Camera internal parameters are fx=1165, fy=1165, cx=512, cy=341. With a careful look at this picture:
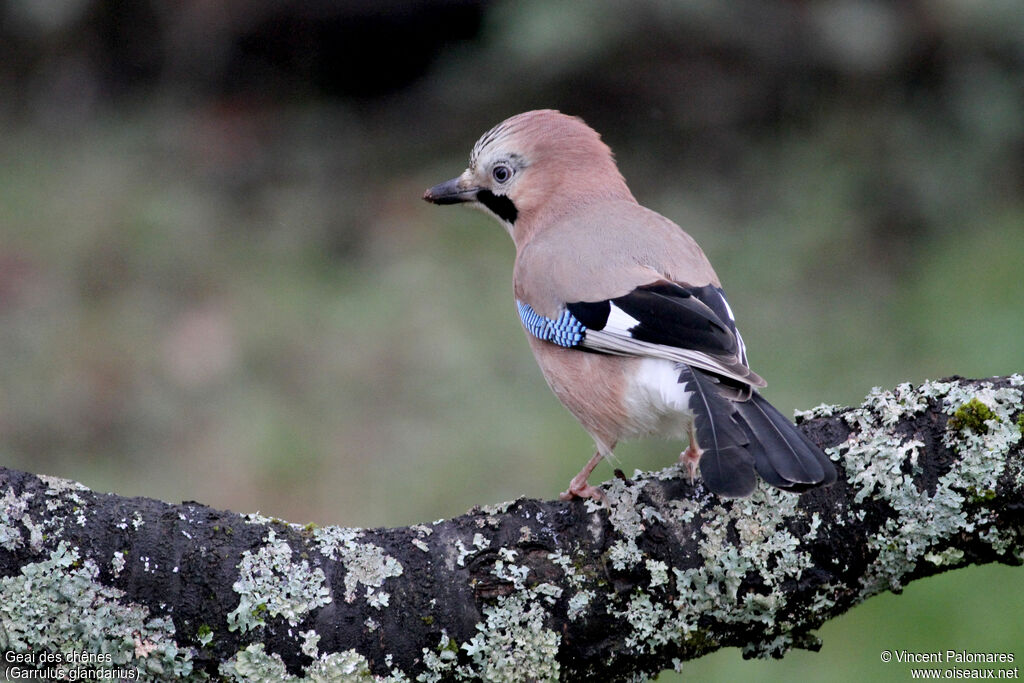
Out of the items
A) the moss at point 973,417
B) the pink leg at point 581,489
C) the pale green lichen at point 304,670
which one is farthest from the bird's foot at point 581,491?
the moss at point 973,417

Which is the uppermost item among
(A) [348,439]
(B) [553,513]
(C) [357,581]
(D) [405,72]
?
(D) [405,72]

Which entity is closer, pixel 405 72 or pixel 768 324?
pixel 768 324

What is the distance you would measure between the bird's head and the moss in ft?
5.42

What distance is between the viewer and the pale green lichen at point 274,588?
2.17 m

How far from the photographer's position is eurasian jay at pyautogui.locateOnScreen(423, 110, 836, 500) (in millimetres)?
2461

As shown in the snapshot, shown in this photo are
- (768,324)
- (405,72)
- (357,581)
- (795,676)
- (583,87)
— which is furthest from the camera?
(405,72)

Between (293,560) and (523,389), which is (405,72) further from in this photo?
(293,560)

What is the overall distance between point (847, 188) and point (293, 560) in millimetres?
4528

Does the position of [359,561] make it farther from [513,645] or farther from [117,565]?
[117,565]

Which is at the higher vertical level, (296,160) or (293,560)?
(296,160)

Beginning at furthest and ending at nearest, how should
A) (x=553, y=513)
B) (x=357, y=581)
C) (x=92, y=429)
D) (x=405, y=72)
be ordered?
(x=405, y=72)
(x=92, y=429)
(x=553, y=513)
(x=357, y=581)

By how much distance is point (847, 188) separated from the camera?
6.04 metres

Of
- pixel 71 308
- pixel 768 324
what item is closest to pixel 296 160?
pixel 71 308

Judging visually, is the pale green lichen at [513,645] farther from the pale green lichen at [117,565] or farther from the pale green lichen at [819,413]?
the pale green lichen at [819,413]
